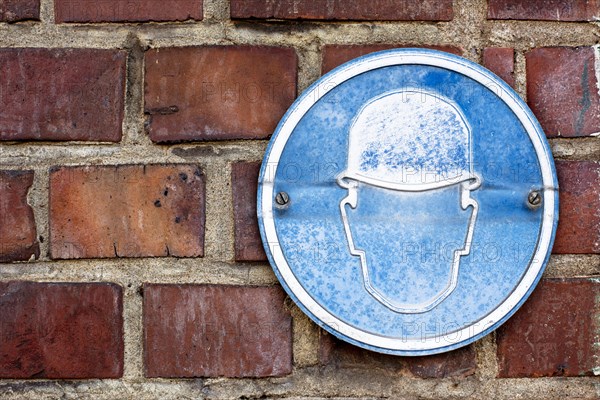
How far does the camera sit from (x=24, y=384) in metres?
0.73

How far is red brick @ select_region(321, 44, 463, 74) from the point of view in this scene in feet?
2.38

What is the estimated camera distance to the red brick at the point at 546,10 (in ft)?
2.39

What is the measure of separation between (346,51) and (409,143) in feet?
0.35

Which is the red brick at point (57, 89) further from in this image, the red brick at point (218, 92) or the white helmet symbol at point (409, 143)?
the white helmet symbol at point (409, 143)

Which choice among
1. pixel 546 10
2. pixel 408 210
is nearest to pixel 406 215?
pixel 408 210

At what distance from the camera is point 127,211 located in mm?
721

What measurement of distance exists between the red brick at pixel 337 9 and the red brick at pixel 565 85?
118 millimetres

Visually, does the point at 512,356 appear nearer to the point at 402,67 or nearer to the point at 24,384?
the point at 402,67

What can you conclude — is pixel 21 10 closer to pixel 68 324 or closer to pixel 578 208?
pixel 68 324

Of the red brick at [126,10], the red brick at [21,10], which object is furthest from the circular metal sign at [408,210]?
the red brick at [21,10]

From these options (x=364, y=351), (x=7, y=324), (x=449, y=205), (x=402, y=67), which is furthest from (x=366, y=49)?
(x=7, y=324)

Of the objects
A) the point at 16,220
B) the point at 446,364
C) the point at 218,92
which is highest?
the point at 218,92

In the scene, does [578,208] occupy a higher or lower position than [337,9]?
lower

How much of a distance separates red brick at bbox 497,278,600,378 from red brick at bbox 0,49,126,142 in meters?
0.43
